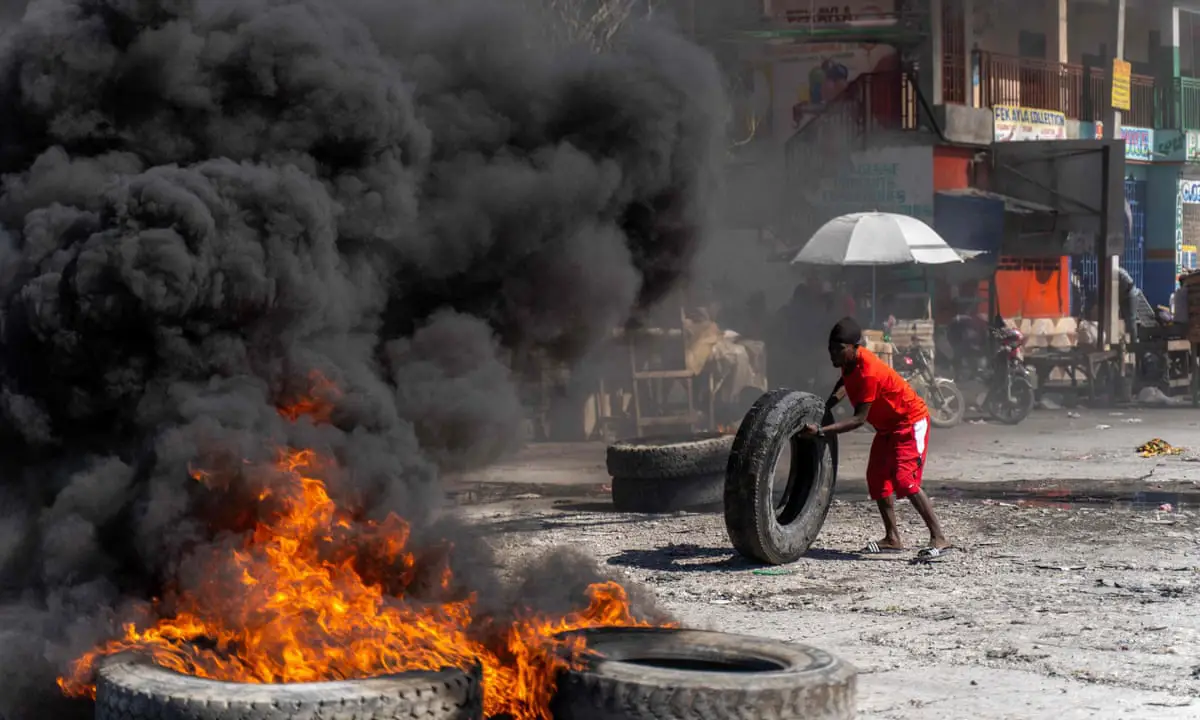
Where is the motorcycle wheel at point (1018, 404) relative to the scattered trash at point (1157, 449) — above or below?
above

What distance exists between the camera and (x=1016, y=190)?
24.5m

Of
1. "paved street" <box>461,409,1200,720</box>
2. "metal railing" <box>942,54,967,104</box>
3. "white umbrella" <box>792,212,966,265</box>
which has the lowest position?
"paved street" <box>461,409,1200,720</box>

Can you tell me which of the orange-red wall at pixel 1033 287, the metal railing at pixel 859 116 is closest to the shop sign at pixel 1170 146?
the orange-red wall at pixel 1033 287

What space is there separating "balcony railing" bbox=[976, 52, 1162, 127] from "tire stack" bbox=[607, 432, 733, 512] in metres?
16.1

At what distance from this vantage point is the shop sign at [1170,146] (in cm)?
3036

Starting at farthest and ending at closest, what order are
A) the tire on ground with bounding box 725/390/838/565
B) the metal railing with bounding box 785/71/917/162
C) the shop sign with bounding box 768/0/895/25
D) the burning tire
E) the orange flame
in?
the metal railing with bounding box 785/71/917/162, the shop sign with bounding box 768/0/895/25, the tire on ground with bounding box 725/390/838/565, the orange flame, the burning tire

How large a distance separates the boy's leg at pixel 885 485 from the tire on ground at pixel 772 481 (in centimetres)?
32

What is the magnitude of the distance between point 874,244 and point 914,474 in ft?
30.4

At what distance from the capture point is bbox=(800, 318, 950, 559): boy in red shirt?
31.1 feet

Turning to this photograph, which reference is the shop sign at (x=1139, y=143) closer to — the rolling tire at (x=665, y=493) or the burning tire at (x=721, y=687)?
the rolling tire at (x=665, y=493)

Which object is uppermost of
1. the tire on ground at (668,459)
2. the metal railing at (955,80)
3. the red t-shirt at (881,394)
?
the metal railing at (955,80)

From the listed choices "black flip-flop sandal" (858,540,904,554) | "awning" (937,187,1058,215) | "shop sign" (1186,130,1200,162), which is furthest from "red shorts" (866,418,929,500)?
"shop sign" (1186,130,1200,162)

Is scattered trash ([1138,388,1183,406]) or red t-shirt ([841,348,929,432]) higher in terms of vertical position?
red t-shirt ([841,348,929,432])

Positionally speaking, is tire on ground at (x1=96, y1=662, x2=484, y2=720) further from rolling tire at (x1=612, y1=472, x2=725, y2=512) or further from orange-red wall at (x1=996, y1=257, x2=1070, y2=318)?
orange-red wall at (x1=996, y1=257, x2=1070, y2=318)
